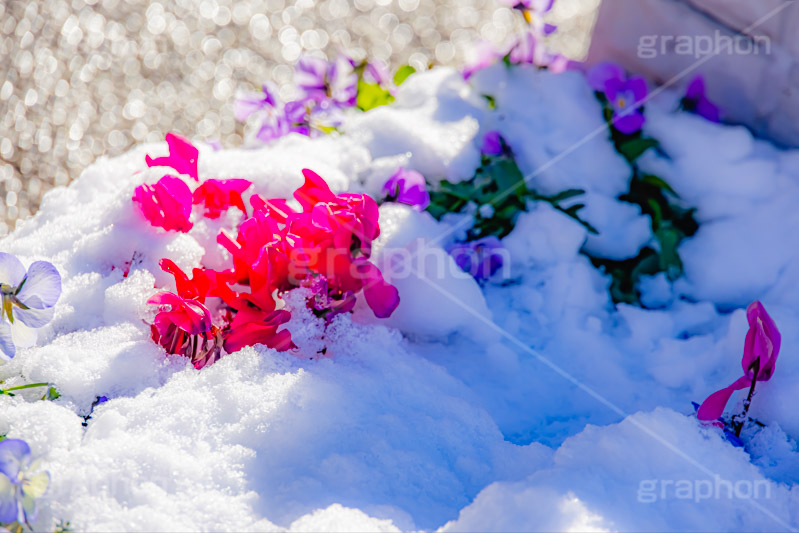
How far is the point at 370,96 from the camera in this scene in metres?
1.70

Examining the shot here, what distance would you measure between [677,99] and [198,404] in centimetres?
124

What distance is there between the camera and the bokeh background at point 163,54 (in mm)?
1879

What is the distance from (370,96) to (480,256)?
578 mm

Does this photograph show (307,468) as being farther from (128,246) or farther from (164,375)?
(128,246)

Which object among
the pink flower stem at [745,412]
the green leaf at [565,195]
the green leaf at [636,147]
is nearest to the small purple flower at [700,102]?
the green leaf at [636,147]

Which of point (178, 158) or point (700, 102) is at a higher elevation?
point (700, 102)

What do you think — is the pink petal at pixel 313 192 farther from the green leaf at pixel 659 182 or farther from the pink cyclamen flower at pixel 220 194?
the green leaf at pixel 659 182

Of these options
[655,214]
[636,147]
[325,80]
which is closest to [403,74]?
[325,80]

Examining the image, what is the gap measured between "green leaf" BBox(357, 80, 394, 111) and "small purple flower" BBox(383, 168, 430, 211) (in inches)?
16.0

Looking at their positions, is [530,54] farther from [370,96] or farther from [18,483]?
[18,483]

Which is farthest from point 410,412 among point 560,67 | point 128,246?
point 560,67

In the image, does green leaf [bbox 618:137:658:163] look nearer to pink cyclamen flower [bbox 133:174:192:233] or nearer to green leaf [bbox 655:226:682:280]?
green leaf [bbox 655:226:682:280]

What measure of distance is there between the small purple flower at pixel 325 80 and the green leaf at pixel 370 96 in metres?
0.02

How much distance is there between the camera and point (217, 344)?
108cm
